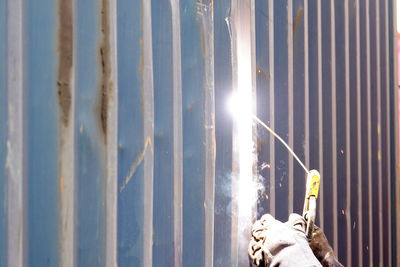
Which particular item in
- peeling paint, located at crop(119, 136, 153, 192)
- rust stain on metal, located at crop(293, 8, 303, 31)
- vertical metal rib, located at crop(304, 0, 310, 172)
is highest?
rust stain on metal, located at crop(293, 8, 303, 31)

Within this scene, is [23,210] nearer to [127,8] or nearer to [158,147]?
[158,147]

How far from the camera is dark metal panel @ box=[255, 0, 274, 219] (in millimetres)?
2289

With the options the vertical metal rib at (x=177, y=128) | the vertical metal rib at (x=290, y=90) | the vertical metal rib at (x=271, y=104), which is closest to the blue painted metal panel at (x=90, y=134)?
the vertical metal rib at (x=177, y=128)

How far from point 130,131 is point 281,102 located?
41.5 inches

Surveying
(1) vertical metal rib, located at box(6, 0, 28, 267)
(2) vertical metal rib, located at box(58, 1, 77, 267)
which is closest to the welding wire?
(2) vertical metal rib, located at box(58, 1, 77, 267)

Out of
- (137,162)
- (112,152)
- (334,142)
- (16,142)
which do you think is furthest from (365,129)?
(16,142)

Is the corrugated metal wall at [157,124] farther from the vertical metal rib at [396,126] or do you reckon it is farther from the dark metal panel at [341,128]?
the vertical metal rib at [396,126]

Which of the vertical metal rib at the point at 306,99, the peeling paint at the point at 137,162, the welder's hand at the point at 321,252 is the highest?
the vertical metal rib at the point at 306,99

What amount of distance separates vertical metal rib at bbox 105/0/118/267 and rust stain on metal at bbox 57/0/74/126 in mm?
155

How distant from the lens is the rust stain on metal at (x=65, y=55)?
4.88 feet

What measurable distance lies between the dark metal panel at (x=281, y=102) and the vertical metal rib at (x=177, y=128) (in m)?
0.73

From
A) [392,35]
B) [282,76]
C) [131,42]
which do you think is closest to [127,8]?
[131,42]

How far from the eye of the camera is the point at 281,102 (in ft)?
8.07

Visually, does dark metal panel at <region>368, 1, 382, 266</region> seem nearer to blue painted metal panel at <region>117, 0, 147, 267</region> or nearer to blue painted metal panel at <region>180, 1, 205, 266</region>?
blue painted metal panel at <region>180, 1, 205, 266</region>
